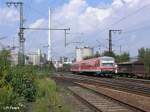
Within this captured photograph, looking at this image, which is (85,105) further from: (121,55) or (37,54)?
(121,55)

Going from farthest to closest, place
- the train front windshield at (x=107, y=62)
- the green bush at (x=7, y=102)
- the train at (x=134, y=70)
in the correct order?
the train front windshield at (x=107, y=62)
the train at (x=134, y=70)
the green bush at (x=7, y=102)

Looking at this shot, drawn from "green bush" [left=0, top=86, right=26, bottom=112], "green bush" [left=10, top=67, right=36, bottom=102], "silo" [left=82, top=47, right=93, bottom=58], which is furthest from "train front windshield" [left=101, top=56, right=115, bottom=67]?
"silo" [left=82, top=47, right=93, bottom=58]

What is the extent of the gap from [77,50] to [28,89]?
129 m

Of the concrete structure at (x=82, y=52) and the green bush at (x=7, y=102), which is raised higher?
the concrete structure at (x=82, y=52)

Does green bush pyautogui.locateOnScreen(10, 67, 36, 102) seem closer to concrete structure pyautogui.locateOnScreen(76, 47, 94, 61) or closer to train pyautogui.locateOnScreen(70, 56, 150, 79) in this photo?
train pyautogui.locateOnScreen(70, 56, 150, 79)

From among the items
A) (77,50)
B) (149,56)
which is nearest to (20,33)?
(149,56)

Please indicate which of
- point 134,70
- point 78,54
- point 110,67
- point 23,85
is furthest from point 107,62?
point 78,54

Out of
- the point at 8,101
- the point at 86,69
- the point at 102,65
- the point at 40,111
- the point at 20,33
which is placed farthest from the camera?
the point at 86,69

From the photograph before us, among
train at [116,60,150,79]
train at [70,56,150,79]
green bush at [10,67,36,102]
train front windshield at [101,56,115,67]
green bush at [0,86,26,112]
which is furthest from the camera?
train front windshield at [101,56,115,67]

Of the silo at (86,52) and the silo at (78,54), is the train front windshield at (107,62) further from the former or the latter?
the silo at (78,54)

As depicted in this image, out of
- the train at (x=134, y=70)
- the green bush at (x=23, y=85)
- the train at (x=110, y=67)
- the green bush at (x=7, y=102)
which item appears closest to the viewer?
the green bush at (x=7, y=102)

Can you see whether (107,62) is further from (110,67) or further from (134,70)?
(134,70)

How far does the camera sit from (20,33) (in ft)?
180

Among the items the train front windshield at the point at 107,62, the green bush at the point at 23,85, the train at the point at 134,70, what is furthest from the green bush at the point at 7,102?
the train front windshield at the point at 107,62
